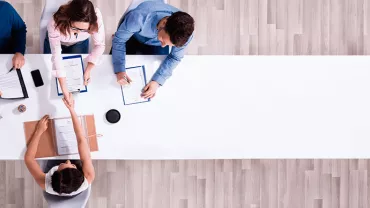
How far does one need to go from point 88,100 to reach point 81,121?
0.12m

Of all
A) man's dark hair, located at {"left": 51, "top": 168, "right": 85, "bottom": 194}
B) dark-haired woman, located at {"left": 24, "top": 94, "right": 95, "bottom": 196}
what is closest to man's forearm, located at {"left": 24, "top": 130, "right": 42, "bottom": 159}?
dark-haired woman, located at {"left": 24, "top": 94, "right": 95, "bottom": 196}

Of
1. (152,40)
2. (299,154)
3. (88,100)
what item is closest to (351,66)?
(299,154)

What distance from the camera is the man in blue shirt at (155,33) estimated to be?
1678 mm

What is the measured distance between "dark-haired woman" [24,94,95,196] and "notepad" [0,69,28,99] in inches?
7.0

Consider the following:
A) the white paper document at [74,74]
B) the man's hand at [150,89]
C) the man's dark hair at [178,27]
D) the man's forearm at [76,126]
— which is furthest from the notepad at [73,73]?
the man's dark hair at [178,27]

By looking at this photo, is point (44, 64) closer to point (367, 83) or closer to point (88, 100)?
point (88, 100)

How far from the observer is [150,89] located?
2.00m

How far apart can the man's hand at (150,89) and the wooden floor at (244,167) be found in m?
0.94

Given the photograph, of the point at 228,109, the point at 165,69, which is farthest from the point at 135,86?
the point at 228,109

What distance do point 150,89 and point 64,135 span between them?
0.51 metres

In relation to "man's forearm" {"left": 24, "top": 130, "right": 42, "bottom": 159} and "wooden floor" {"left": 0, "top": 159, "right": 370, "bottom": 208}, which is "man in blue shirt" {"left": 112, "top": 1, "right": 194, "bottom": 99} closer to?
"man's forearm" {"left": 24, "top": 130, "right": 42, "bottom": 159}

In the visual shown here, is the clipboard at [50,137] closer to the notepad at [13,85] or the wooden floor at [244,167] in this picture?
the notepad at [13,85]

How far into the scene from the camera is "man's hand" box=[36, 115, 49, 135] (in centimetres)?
195

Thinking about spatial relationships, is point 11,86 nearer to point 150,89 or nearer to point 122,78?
point 122,78
